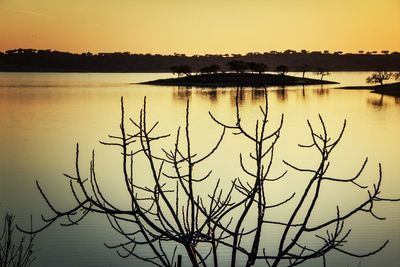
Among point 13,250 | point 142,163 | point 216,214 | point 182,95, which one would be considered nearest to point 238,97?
point 216,214

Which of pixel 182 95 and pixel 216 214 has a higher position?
pixel 216 214

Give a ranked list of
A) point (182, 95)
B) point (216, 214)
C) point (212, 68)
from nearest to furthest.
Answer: point (216, 214)
point (182, 95)
point (212, 68)

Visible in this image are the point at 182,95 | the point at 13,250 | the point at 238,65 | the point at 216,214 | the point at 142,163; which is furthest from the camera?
the point at 238,65

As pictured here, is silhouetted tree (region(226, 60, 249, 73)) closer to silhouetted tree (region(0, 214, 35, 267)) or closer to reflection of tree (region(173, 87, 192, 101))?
reflection of tree (region(173, 87, 192, 101))

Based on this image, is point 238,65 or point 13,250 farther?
point 238,65

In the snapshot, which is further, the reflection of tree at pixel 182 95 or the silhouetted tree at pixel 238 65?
the silhouetted tree at pixel 238 65

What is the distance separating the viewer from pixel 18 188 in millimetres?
30344

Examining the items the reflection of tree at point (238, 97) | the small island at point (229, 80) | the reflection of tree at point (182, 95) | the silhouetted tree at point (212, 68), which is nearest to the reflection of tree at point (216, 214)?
the reflection of tree at point (238, 97)

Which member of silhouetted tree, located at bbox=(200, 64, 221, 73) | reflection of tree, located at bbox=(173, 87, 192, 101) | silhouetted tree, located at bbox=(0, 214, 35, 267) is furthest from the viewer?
silhouetted tree, located at bbox=(200, 64, 221, 73)

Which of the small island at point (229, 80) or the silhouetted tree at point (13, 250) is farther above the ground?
the silhouetted tree at point (13, 250)

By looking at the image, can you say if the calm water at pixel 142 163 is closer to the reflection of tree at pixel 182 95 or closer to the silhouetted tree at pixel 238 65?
the reflection of tree at pixel 182 95

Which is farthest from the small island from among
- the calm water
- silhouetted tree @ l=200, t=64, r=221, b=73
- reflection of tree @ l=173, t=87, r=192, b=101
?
the calm water

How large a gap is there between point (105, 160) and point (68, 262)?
22.7m

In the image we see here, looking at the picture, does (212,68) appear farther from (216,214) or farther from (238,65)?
(216,214)
